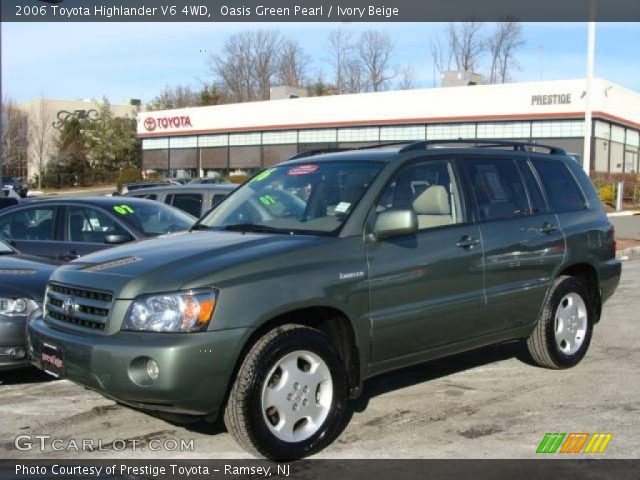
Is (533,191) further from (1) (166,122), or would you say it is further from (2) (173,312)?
(1) (166,122)

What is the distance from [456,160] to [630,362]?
2713 mm

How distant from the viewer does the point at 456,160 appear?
564 centimetres

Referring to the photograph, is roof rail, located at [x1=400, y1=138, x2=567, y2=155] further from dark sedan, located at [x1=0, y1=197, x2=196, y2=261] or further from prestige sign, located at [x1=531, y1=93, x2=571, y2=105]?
prestige sign, located at [x1=531, y1=93, x2=571, y2=105]

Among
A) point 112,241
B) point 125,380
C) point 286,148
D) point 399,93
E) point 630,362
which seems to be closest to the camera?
point 125,380

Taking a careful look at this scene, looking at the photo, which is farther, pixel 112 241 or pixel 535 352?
pixel 112 241

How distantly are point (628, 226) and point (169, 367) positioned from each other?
73.3ft

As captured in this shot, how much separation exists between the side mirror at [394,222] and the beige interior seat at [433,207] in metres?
0.43

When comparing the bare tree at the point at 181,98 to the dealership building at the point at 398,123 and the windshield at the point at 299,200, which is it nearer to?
the dealership building at the point at 398,123

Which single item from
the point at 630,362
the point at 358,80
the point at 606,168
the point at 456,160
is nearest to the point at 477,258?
the point at 456,160

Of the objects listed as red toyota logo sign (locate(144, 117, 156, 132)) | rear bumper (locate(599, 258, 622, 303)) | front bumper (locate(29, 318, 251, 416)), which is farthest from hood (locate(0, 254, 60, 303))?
red toyota logo sign (locate(144, 117, 156, 132))

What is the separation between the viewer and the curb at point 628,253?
16431 mm

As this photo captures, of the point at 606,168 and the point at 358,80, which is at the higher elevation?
the point at 358,80

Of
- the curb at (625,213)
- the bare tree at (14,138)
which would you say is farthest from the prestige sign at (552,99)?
the bare tree at (14,138)

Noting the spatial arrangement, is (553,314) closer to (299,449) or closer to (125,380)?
(299,449)
